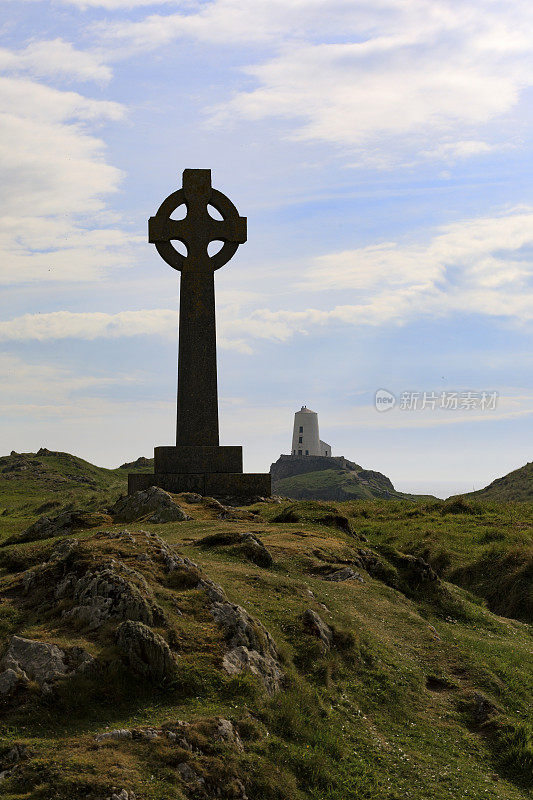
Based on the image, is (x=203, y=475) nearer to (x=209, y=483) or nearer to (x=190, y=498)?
(x=209, y=483)

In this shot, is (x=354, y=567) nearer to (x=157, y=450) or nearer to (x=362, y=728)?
(x=362, y=728)

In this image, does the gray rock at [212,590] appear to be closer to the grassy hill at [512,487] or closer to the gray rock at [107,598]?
the gray rock at [107,598]

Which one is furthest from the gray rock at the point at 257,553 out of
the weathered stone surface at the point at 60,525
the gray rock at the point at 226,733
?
the weathered stone surface at the point at 60,525

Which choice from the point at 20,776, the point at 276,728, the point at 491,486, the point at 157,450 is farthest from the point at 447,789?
the point at 491,486

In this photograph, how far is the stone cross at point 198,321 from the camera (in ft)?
105

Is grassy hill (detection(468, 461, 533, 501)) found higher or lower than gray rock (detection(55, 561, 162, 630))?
higher

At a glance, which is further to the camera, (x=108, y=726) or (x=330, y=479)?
(x=330, y=479)

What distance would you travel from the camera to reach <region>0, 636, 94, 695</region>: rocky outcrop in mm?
9461

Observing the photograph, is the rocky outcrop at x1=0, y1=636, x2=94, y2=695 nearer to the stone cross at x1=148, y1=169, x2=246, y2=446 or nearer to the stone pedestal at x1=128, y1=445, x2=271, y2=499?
the stone pedestal at x1=128, y1=445, x2=271, y2=499

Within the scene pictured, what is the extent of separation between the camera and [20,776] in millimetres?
7930

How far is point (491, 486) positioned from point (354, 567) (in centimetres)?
4272

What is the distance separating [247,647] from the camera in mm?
11258

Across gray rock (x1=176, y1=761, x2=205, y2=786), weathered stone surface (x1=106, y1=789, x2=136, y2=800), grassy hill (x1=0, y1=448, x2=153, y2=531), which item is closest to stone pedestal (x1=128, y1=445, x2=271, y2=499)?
grassy hill (x1=0, y1=448, x2=153, y2=531)

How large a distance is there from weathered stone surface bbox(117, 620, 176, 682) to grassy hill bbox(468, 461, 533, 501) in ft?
139
